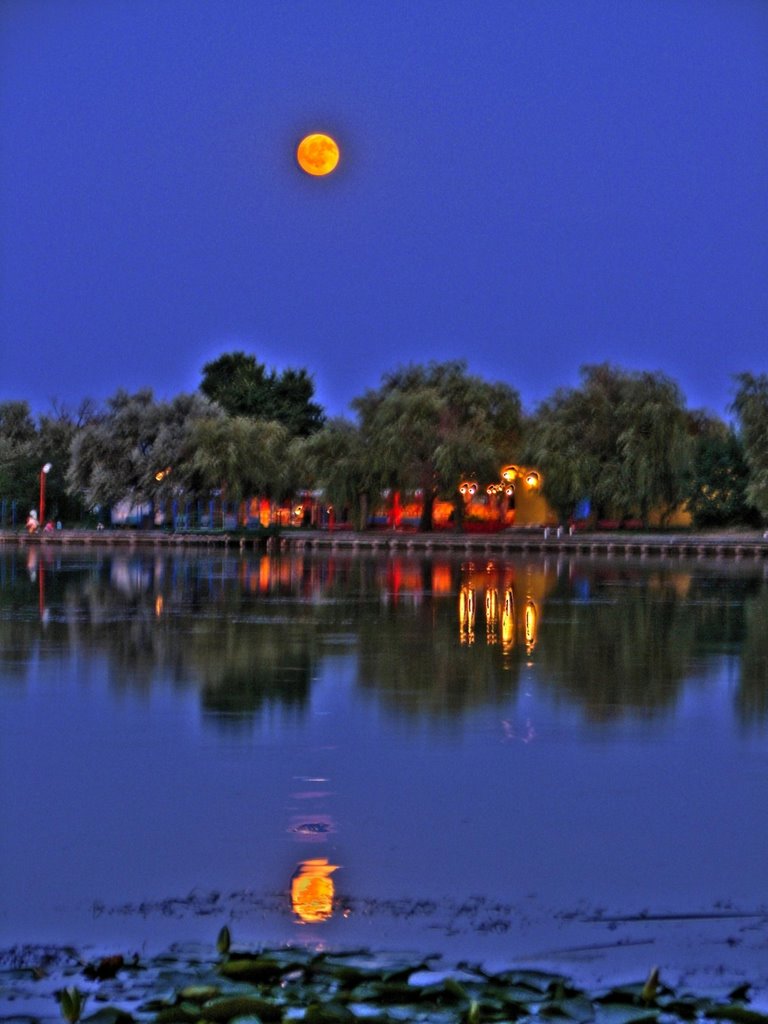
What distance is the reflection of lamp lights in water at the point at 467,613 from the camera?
65.2 feet

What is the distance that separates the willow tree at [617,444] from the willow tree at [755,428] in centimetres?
269

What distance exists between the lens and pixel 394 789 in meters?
9.14

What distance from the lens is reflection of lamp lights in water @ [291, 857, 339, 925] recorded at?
632 centimetres

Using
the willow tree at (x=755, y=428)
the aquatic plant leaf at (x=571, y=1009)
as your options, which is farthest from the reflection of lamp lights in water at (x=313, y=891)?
the willow tree at (x=755, y=428)

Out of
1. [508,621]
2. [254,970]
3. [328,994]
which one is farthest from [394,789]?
[508,621]

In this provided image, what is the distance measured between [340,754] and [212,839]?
2.69m

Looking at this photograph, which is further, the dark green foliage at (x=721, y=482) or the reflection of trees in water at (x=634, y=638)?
the dark green foliage at (x=721, y=482)

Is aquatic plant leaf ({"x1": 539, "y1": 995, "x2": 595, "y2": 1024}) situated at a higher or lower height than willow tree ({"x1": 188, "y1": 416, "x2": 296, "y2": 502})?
lower

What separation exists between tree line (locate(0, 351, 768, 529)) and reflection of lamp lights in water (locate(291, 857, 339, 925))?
43.2 meters

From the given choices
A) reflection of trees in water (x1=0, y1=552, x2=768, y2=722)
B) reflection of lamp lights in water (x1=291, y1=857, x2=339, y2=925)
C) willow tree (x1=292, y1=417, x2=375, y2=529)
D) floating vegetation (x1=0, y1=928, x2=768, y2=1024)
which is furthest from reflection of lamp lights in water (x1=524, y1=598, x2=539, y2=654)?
willow tree (x1=292, y1=417, x2=375, y2=529)

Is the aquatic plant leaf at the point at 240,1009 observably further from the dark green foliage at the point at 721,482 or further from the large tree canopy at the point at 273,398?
the large tree canopy at the point at 273,398

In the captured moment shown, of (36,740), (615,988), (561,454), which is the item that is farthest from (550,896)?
(561,454)

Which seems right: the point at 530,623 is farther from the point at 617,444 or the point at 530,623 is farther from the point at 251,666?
the point at 617,444

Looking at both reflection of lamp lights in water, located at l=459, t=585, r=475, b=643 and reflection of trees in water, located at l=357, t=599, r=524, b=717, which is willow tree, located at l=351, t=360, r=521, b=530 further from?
reflection of trees in water, located at l=357, t=599, r=524, b=717
